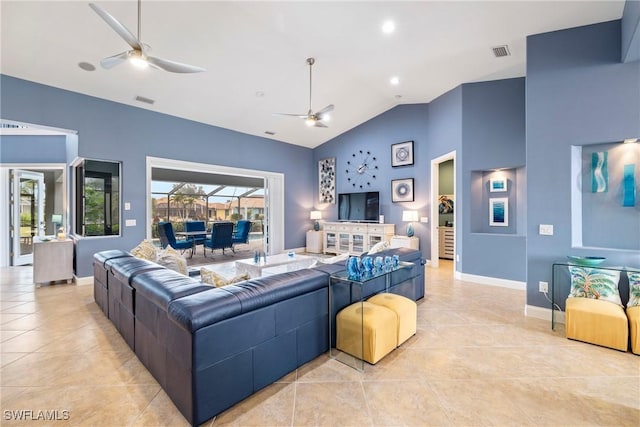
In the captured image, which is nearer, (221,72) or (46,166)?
(221,72)

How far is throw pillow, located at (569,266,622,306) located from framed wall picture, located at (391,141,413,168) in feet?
13.5

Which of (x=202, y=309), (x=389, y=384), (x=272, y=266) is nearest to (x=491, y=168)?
(x=272, y=266)

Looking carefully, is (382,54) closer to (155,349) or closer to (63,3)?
(63,3)

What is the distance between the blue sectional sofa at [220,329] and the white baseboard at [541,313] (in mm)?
2366

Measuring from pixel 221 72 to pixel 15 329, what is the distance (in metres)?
4.29

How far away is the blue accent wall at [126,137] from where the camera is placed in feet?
13.8

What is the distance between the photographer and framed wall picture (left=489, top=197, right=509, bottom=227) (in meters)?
4.91

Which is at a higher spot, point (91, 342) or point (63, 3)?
point (63, 3)

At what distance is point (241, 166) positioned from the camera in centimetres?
682

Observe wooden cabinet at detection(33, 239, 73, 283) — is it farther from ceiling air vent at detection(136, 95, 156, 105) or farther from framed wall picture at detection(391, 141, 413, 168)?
framed wall picture at detection(391, 141, 413, 168)

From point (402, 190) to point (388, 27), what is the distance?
3865 mm

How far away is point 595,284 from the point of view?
2838mm

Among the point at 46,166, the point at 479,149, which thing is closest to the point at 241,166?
the point at 46,166

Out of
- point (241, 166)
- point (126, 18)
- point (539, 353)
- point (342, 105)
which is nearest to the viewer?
point (539, 353)
